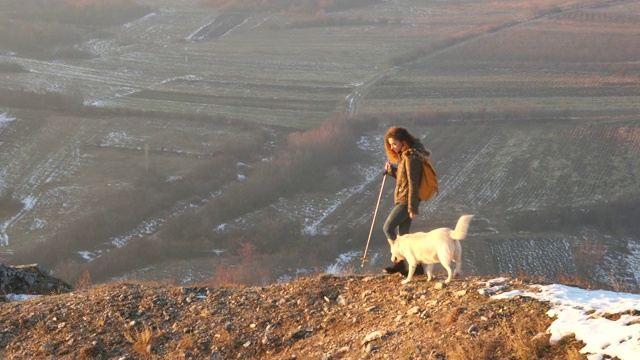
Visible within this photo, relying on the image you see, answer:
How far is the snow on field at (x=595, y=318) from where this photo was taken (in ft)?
21.5

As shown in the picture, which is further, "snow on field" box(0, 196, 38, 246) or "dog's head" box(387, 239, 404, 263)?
"snow on field" box(0, 196, 38, 246)

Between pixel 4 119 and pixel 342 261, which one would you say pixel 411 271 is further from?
pixel 4 119

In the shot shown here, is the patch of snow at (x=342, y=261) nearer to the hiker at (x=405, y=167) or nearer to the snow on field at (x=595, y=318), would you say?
the hiker at (x=405, y=167)

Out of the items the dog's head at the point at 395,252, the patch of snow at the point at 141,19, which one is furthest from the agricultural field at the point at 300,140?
the dog's head at the point at 395,252

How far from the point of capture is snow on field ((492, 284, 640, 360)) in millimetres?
6566

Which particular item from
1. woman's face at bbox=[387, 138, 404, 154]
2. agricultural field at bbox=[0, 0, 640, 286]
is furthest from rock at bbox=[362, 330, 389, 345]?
agricultural field at bbox=[0, 0, 640, 286]

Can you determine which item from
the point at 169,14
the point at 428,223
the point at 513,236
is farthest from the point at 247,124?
the point at 169,14

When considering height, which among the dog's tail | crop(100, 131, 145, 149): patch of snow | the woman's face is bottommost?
crop(100, 131, 145, 149): patch of snow

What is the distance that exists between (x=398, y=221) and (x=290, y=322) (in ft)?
5.96

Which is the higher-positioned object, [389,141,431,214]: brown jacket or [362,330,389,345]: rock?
[389,141,431,214]: brown jacket

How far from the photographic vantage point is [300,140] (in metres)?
36.3

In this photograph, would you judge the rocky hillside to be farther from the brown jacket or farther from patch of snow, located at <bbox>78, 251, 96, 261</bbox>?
patch of snow, located at <bbox>78, 251, 96, 261</bbox>

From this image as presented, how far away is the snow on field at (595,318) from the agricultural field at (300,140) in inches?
497

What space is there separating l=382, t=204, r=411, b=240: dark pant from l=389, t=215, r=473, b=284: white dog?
15 cm
